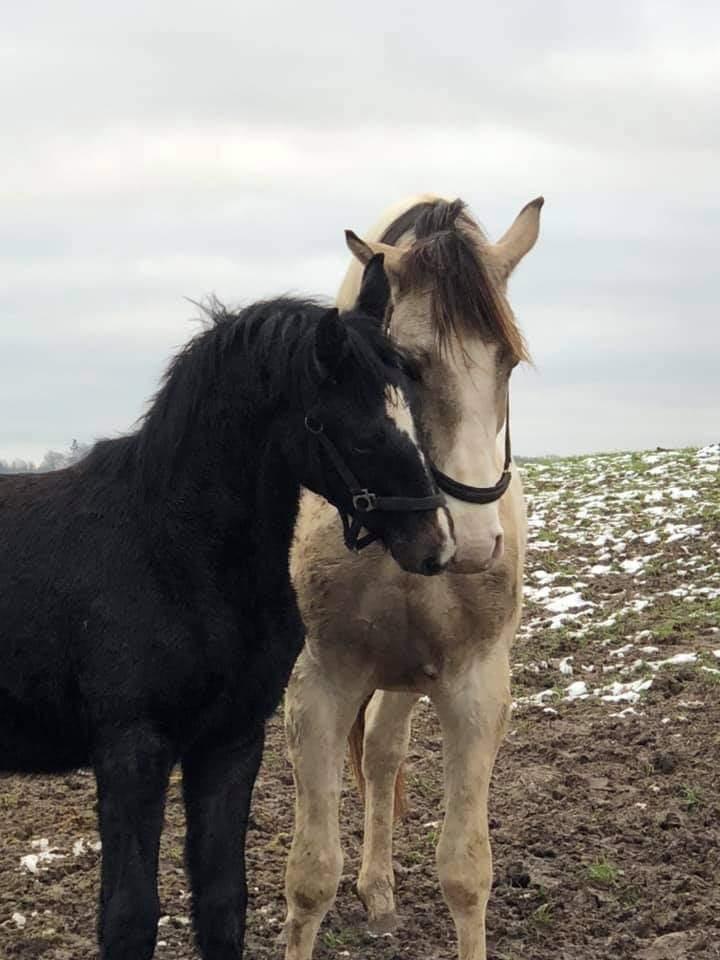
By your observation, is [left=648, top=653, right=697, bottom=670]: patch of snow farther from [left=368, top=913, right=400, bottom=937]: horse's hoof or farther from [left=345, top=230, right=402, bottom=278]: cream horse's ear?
[left=345, top=230, right=402, bottom=278]: cream horse's ear

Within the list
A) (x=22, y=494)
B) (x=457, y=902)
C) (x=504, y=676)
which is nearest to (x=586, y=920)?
(x=457, y=902)

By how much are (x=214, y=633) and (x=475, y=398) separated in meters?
1.09

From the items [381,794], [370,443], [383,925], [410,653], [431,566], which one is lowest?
[383,925]

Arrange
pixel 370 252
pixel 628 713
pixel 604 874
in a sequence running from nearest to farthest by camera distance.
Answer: pixel 370 252 → pixel 604 874 → pixel 628 713

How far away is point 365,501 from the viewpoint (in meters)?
3.61

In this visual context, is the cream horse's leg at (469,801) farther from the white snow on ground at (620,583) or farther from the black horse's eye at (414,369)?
the white snow on ground at (620,583)

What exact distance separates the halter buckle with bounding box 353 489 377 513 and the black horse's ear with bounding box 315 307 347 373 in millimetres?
366

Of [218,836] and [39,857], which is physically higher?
[218,836]

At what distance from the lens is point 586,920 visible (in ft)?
16.5

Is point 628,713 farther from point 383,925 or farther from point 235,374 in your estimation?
point 235,374

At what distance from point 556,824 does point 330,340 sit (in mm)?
3375

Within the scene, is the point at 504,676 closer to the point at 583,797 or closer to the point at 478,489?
the point at 478,489

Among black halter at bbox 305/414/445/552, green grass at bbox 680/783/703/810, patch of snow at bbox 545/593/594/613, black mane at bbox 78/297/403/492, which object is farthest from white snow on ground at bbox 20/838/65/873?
patch of snow at bbox 545/593/594/613

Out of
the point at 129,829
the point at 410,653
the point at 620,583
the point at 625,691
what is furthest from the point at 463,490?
the point at 620,583
